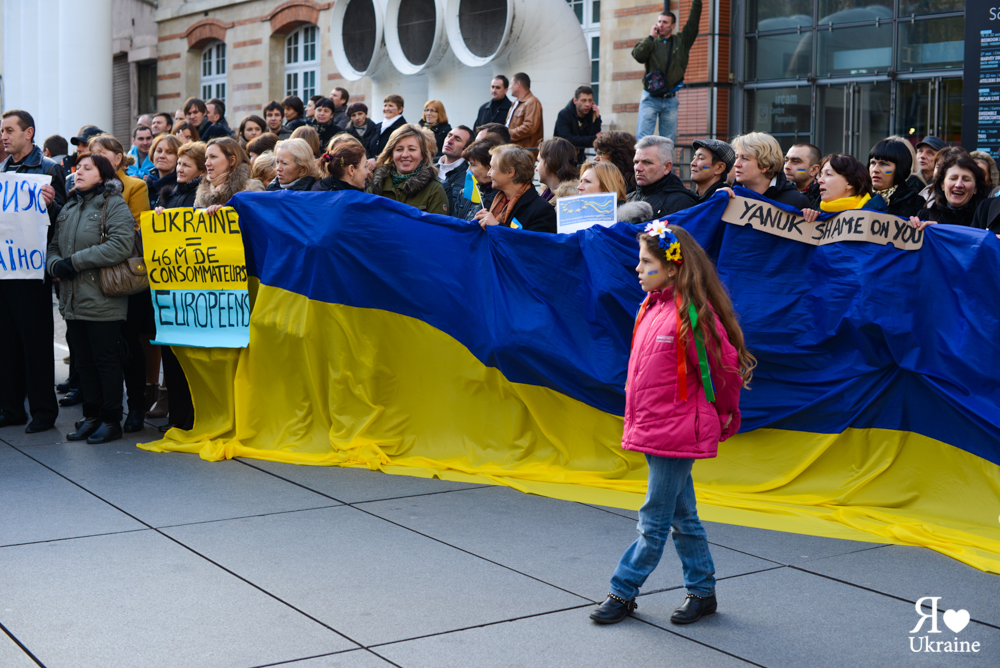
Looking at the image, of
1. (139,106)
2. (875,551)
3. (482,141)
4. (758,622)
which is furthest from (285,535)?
(139,106)

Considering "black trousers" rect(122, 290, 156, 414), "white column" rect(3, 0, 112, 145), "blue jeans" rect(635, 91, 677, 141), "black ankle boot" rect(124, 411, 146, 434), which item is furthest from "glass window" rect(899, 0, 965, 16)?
"white column" rect(3, 0, 112, 145)

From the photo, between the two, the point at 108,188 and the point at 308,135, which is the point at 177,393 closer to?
the point at 108,188

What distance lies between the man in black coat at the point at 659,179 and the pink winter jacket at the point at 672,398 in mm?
2431

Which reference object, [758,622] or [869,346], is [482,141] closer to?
[869,346]

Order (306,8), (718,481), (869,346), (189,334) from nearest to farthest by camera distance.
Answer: (869,346) < (718,481) < (189,334) < (306,8)

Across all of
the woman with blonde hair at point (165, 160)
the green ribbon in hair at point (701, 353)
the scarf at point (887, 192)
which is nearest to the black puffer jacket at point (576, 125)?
→ the woman with blonde hair at point (165, 160)

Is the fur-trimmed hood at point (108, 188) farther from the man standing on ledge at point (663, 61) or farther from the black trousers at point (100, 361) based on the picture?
the man standing on ledge at point (663, 61)

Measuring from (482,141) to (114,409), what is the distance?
3.48m

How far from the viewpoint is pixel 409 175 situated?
311 inches

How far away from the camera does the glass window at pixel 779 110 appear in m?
14.0

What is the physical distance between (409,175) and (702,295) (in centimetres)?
396

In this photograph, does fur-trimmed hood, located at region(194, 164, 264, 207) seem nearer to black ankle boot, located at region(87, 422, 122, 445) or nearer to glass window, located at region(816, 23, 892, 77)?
black ankle boot, located at region(87, 422, 122, 445)

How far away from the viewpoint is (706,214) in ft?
20.7

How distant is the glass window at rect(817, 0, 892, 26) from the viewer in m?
13.0
